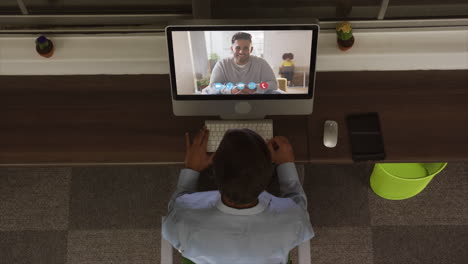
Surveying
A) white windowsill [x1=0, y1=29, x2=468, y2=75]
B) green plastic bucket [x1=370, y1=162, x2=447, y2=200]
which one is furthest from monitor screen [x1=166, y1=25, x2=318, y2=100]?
green plastic bucket [x1=370, y1=162, x2=447, y2=200]

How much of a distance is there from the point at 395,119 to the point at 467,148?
0.33 meters

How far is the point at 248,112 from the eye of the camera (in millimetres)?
1812

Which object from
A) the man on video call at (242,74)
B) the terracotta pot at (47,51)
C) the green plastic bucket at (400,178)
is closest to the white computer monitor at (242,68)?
the man on video call at (242,74)

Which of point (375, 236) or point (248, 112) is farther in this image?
point (375, 236)

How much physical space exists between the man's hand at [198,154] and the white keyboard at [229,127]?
1.1 inches

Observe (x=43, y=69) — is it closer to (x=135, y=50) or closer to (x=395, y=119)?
(x=135, y=50)

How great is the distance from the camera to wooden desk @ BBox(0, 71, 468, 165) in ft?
5.99

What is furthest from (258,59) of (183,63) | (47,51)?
(47,51)

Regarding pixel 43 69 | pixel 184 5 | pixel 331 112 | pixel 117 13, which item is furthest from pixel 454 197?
pixel 43 69

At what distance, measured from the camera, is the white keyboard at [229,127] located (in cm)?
182

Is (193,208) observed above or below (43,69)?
below

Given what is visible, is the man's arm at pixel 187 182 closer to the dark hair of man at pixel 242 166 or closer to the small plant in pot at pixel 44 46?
the dark hair of man at pixel 242 166

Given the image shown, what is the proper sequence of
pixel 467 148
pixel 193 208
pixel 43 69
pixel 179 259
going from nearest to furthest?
1. pixel 193 208
2. pixel 467 148
3. pixel 43 69
4. pixel 179 259

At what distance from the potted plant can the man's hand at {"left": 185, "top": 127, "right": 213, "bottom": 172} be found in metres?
0.80
